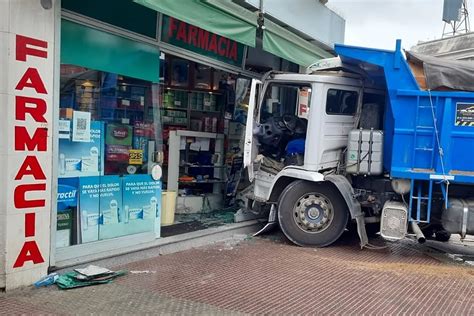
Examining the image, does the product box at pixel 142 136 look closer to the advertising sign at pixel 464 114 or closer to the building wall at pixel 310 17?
the building wall at pixel 310 17

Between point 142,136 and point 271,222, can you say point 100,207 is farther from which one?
point 271,222

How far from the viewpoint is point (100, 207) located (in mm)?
5859

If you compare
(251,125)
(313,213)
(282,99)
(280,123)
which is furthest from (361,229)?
(282,99)

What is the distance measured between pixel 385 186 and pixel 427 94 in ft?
4.65

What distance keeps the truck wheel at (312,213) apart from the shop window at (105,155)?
1934mm

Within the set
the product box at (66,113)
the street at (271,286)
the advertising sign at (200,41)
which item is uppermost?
the advertising sign at (200,41)

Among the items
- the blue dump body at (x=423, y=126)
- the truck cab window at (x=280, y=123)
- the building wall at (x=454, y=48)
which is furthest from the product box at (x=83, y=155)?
the building wall at (x=454, y=48)

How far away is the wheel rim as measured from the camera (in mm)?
7113

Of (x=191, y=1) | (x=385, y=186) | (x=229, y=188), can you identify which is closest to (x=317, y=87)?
(x=385, y=186)

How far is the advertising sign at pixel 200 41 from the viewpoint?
6.88 m

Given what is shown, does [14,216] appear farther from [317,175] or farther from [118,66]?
[317,175]

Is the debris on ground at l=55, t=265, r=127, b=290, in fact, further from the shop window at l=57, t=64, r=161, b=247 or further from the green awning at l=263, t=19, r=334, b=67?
the green awning at l=263, t=19, r=334, b=67

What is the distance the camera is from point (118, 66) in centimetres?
590

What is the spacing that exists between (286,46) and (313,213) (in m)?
2.99
